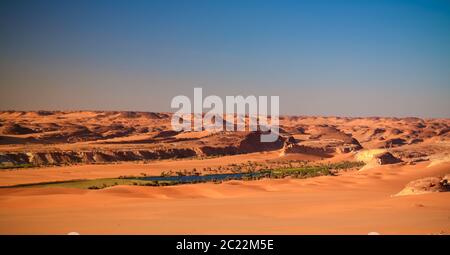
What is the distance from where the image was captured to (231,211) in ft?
60.8

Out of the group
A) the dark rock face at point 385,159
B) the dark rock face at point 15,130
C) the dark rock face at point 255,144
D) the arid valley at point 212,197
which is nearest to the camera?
the arid valley at point 212,197

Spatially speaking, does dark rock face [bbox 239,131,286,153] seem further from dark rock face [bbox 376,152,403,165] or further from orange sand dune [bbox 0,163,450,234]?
orange sand dune [bbox 0,163,450,234]

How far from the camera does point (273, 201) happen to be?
21.7 metres

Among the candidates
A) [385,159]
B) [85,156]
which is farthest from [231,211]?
[85,156]

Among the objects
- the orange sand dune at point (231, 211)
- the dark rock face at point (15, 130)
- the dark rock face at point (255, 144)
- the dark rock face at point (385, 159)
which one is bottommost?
the dark rock face at point (255, 144)

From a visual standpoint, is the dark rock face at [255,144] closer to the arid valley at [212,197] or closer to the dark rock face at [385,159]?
the arid valley at [212,197]

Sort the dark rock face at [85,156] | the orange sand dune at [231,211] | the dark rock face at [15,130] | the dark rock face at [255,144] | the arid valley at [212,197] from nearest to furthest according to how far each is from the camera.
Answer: the orange sand dune at [231,211] < the arid valley at [212,197] < the dark rock face at [85,156] < the dark rock face at [255,144] < the dark rock face at [15,130]

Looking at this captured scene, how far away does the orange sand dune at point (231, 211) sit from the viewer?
47.0 feet

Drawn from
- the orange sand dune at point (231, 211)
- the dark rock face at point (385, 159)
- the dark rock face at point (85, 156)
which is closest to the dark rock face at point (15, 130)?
the dark rock face at point (85, 156)

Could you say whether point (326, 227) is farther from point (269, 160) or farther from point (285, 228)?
point (269, 160)

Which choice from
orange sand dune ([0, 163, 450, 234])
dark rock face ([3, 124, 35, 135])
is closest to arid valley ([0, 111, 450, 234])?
orange sand dune ([0, 163, 450, 234])

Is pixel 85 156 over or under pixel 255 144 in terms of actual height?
over

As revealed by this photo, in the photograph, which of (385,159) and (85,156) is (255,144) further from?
(385,159)
